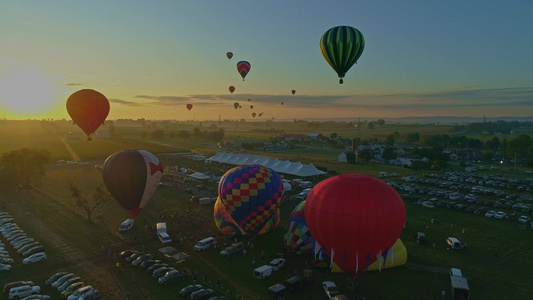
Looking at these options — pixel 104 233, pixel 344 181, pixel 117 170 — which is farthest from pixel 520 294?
pixel 104 233

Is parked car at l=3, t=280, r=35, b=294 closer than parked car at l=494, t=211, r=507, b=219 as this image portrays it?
Yes

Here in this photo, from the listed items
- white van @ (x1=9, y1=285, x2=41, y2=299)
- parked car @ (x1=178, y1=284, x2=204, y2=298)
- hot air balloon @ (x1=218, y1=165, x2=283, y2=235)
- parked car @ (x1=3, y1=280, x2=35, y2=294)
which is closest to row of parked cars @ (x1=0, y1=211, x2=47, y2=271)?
parked car @ (x1=3, y1=280, x2=35, y2=294)

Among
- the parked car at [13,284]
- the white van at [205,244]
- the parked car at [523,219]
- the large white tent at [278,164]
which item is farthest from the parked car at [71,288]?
the large white tent at [278,164]

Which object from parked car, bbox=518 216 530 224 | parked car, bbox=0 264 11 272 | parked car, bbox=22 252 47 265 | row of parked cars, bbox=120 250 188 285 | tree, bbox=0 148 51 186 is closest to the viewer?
row of parked cars, bbox=120 250 188 285

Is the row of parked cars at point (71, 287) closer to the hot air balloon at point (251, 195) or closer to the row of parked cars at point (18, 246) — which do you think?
the row of parked cars at point (18, 246)

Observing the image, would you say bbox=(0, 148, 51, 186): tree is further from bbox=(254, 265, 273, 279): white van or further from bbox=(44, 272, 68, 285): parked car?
bbox=(254, 265, 273, 279): white van

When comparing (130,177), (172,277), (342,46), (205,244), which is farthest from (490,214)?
(130,177)
